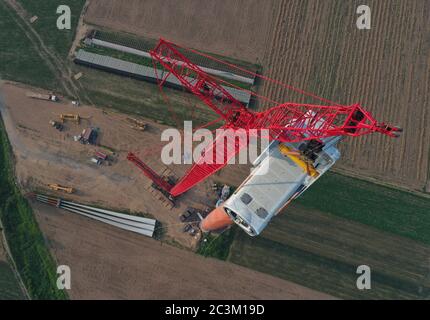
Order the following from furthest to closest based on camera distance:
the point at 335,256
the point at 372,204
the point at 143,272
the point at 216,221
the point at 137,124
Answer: the point at 137,124, the point at 372,204, the point at 335,256, the point at 143,272, the point at 216,221

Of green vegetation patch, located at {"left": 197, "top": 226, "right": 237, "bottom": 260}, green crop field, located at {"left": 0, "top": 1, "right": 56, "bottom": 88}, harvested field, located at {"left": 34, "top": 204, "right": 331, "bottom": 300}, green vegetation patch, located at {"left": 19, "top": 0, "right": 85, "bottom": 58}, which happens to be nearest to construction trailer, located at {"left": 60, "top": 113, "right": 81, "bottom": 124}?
green crop field, located at {"left": 0, "top": 1, "right": 56, "bottom": 88}

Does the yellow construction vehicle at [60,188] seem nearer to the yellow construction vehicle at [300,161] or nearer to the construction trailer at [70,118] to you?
the construction trailer at [70,118]

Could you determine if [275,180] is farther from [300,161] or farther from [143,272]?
[143,272]

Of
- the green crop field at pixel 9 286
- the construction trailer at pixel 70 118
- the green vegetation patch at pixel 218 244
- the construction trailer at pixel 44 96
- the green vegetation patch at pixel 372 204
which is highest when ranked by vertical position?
the construction trailer at pixel 44 96

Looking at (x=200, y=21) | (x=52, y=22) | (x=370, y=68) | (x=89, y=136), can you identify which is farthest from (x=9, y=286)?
(x=370, y=68)

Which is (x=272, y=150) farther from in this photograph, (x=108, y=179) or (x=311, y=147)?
(x=108, y=179)

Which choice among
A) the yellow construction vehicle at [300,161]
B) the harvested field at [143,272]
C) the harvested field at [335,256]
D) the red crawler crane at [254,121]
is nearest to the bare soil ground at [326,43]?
the red crawler crane at [254,121]
